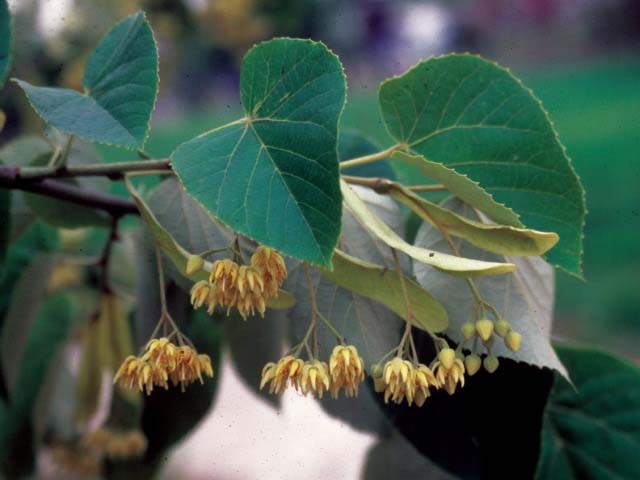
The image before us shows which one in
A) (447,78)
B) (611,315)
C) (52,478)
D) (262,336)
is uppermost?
(611,315)

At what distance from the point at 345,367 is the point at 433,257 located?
3.3 inches

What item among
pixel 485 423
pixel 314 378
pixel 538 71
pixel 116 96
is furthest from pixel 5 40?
pixel 538 71

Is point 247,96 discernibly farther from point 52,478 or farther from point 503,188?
point 52,478

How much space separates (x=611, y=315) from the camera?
3.73m

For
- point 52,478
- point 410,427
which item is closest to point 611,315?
point 52,478

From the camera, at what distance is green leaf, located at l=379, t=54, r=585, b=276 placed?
0.53 meters

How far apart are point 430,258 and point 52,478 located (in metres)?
1.04

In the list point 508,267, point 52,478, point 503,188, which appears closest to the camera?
point 508,267

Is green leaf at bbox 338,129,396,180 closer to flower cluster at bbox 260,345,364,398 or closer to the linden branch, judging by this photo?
the linden branch

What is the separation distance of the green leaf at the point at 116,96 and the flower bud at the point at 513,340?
0.25 metres

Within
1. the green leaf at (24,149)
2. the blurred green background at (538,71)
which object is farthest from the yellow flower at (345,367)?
the blurred green background at (538,71)

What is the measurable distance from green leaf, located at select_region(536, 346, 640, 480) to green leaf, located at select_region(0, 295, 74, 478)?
1.87ft

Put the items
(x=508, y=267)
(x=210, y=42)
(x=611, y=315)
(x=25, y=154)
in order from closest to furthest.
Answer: (x=508, y=267)
(x=25, y=154)
(x=611, y=315)
(x=210, y=42)

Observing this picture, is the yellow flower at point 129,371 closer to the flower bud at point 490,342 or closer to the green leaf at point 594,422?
the flower bud at point 490,342
